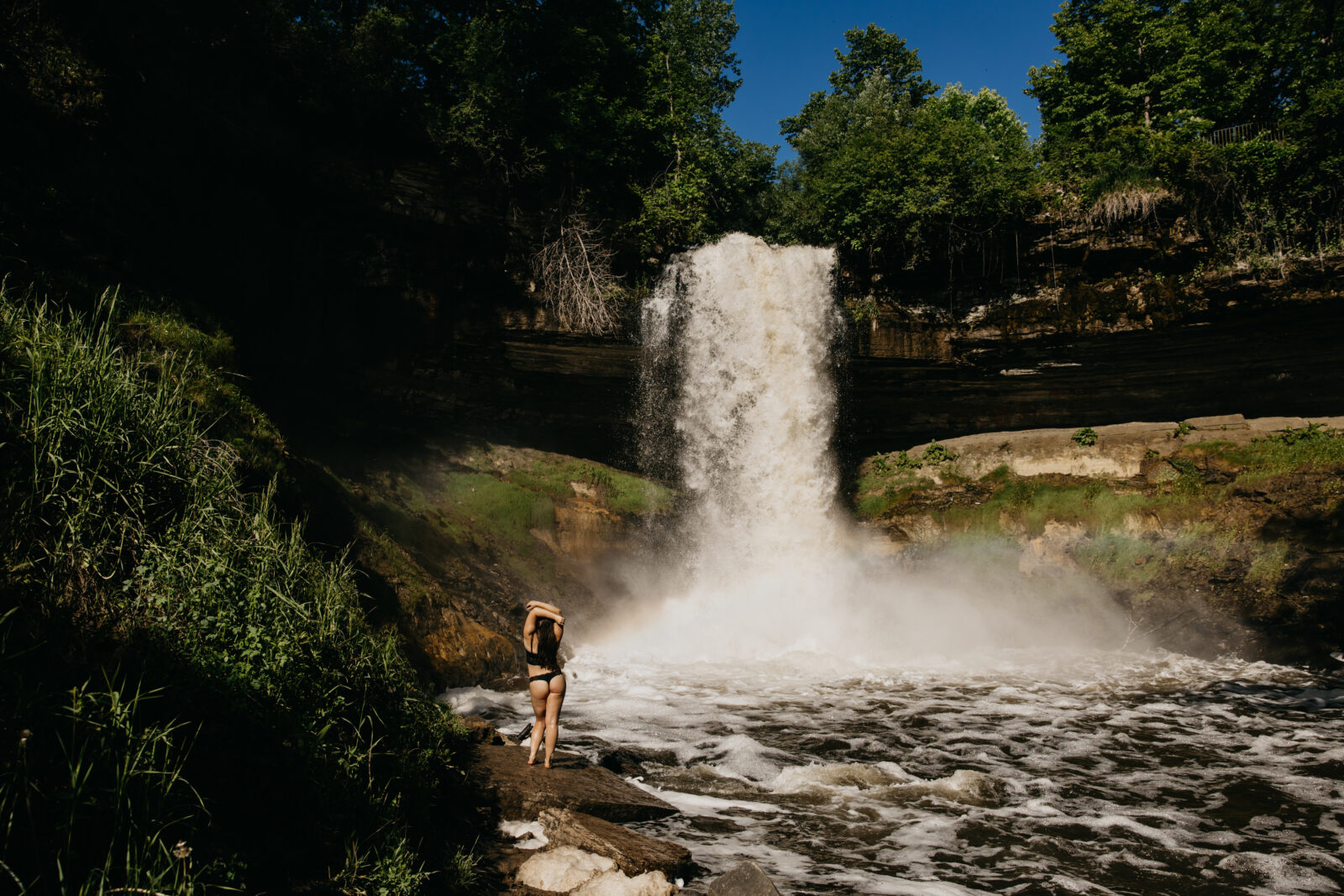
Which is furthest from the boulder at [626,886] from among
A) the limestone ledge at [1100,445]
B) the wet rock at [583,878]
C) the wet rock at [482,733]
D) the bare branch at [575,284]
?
the limestone ledge at [1100,445]

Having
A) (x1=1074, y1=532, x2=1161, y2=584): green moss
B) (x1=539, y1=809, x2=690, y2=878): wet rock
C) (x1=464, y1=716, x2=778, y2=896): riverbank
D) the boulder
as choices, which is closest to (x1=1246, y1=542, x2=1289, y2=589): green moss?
(x1=1074, y1=532, x2=1161, y2=584): green moss

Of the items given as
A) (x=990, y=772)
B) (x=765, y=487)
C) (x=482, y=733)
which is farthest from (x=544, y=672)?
(x=765, y=487)

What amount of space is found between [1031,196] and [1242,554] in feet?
24.4

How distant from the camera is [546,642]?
527 cm

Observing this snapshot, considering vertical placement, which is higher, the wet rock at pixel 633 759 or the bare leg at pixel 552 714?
the bare leg at pixel 552 714

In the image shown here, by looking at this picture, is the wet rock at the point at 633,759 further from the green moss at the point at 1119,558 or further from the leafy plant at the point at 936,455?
the leafy plant at the point at 936,455

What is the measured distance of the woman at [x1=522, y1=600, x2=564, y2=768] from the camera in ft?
17.1

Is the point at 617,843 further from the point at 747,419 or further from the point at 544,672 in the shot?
the point at 747,419

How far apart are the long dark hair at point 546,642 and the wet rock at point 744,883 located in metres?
2.02

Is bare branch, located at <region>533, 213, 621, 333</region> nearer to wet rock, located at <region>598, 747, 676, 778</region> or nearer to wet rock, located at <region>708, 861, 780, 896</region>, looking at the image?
wet rock, located at <region>598, 747, 676, 778</region>

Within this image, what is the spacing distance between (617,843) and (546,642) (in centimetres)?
160

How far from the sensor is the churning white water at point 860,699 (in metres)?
4.90

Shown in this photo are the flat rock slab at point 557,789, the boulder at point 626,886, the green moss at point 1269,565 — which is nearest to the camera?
the boulder at point 626,886

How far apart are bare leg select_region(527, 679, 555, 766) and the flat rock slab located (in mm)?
140
